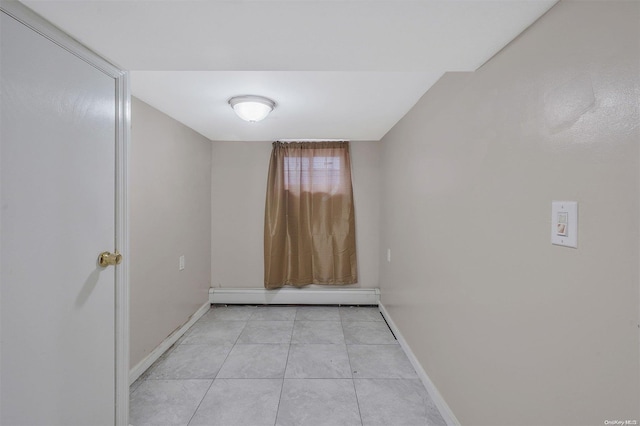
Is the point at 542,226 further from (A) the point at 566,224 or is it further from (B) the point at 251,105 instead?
(B) the point at 251,105

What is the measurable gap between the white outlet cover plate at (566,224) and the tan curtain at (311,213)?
2.49 m

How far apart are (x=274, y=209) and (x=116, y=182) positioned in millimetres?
2148

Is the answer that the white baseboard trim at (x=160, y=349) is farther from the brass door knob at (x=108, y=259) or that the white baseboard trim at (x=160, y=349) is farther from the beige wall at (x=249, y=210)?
the brass door knob at (x=108, y=259)

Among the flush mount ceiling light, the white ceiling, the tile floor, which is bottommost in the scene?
the tile floor

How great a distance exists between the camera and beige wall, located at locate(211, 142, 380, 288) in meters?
3.38

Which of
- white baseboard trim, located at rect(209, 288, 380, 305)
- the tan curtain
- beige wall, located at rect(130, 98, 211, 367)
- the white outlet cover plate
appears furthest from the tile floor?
the white outlet cover plate

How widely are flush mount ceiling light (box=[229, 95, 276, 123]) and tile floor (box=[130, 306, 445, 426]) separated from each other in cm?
196

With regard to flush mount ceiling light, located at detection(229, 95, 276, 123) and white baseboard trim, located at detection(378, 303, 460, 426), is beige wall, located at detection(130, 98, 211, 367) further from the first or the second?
white baseboard trim, located at detection(378, 303, 460, 426)

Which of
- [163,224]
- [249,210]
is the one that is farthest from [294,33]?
[249,210]

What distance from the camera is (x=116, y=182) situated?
119 cm

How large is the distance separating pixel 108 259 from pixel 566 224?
1660 mm

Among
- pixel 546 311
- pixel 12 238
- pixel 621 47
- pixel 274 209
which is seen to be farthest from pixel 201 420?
pixel 621 47

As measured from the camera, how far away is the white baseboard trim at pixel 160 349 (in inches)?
75.5

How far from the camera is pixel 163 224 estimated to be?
90.0 inches
